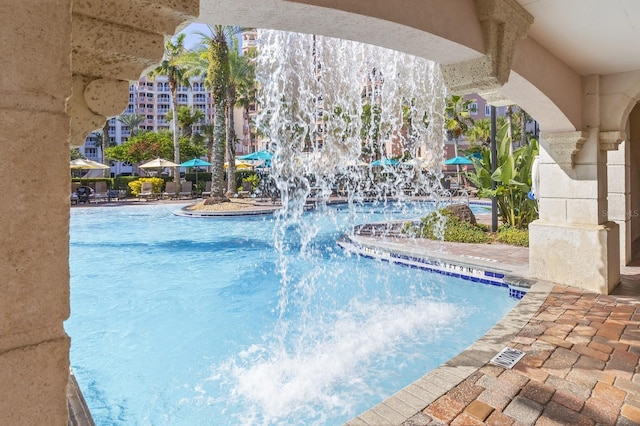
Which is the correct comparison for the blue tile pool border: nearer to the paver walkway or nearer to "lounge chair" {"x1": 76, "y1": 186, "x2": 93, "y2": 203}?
the paver walkway

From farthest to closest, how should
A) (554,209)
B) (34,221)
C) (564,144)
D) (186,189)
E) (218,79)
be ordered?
(186,189) → (218,79) → (554,209) → (564,144) → (34,221)

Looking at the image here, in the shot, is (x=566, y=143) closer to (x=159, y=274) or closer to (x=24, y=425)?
(x=24, y=425)

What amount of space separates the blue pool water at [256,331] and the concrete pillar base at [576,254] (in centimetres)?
95

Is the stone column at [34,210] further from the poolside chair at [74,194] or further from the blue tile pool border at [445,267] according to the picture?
the poolside chair at [74,194]

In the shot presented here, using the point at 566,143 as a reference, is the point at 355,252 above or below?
below

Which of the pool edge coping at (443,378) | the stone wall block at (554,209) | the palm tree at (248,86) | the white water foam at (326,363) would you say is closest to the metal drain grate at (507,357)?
the pool edge coping at (443,378)

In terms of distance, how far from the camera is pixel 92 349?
20.4 ft

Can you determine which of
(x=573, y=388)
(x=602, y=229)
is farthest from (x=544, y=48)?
(x=573, y=388)

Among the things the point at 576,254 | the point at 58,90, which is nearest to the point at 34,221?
the point at 58,90

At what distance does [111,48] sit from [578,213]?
739 cm

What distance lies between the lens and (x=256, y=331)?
668 cm

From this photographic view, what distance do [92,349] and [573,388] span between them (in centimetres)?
621

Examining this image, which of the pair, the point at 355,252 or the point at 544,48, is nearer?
the point at 544,48

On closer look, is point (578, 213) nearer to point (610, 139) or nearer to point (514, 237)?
point (610, 139)
